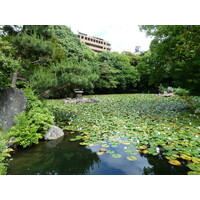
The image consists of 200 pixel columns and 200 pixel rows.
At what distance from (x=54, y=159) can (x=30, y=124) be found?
3.67 feet

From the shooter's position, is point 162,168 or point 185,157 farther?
point 185,157

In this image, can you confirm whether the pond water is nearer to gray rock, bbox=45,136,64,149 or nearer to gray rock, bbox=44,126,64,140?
gray rock, bbox=45,136,64,149

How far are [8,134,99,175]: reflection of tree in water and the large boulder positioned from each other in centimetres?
88

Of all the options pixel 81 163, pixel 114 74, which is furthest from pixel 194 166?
pixel 114 74

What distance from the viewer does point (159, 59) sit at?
20.8 ft

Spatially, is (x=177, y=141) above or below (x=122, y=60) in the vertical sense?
below

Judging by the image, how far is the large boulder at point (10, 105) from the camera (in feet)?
10.7

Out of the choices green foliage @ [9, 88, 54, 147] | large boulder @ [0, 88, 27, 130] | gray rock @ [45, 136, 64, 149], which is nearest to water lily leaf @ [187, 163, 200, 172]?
gray rock @ [45, 136, 64, 149]

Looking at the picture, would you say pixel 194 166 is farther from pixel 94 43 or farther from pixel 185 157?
pixel 94 43

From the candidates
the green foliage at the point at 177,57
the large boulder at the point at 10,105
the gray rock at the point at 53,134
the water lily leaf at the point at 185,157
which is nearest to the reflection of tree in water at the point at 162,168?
the water lily leaf at the point at 185,157

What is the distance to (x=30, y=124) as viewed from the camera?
3.24 metres
